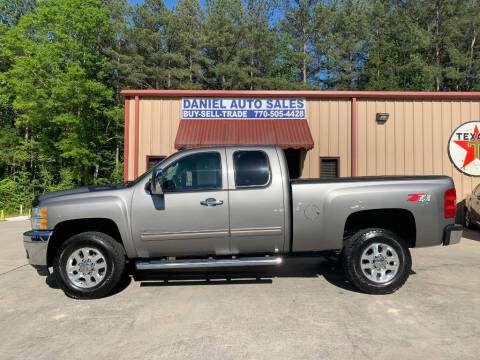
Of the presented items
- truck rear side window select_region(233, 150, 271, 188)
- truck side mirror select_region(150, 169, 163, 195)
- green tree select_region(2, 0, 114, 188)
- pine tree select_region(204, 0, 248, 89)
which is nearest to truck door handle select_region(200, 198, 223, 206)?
truck rear side window select_region(233, 150, 271, 188)

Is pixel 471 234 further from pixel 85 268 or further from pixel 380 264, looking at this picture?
pixel 85 268

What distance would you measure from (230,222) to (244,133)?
6076 mm

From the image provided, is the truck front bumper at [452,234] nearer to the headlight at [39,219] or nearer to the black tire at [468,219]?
the headlight at [39,219]

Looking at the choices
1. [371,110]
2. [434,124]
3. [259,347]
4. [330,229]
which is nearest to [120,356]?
[259,347]

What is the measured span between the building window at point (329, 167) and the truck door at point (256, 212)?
683 centimetres

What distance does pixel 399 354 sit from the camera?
2.73 m

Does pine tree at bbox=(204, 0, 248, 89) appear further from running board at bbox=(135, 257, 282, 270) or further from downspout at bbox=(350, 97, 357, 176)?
running board at bbox=(135, 257, 282, 270)

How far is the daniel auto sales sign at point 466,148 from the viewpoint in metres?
10.5

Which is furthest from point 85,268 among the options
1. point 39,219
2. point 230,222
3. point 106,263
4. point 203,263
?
point 230,222

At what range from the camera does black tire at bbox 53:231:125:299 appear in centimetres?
402

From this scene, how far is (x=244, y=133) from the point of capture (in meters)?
9.78

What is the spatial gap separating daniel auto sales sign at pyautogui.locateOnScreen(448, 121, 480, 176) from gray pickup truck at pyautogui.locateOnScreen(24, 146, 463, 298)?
775 centimetres

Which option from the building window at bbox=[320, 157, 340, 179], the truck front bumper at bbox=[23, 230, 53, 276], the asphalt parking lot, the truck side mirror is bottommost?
the asphalt parking lot

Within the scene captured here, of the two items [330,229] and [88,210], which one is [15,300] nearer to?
[88,210]
